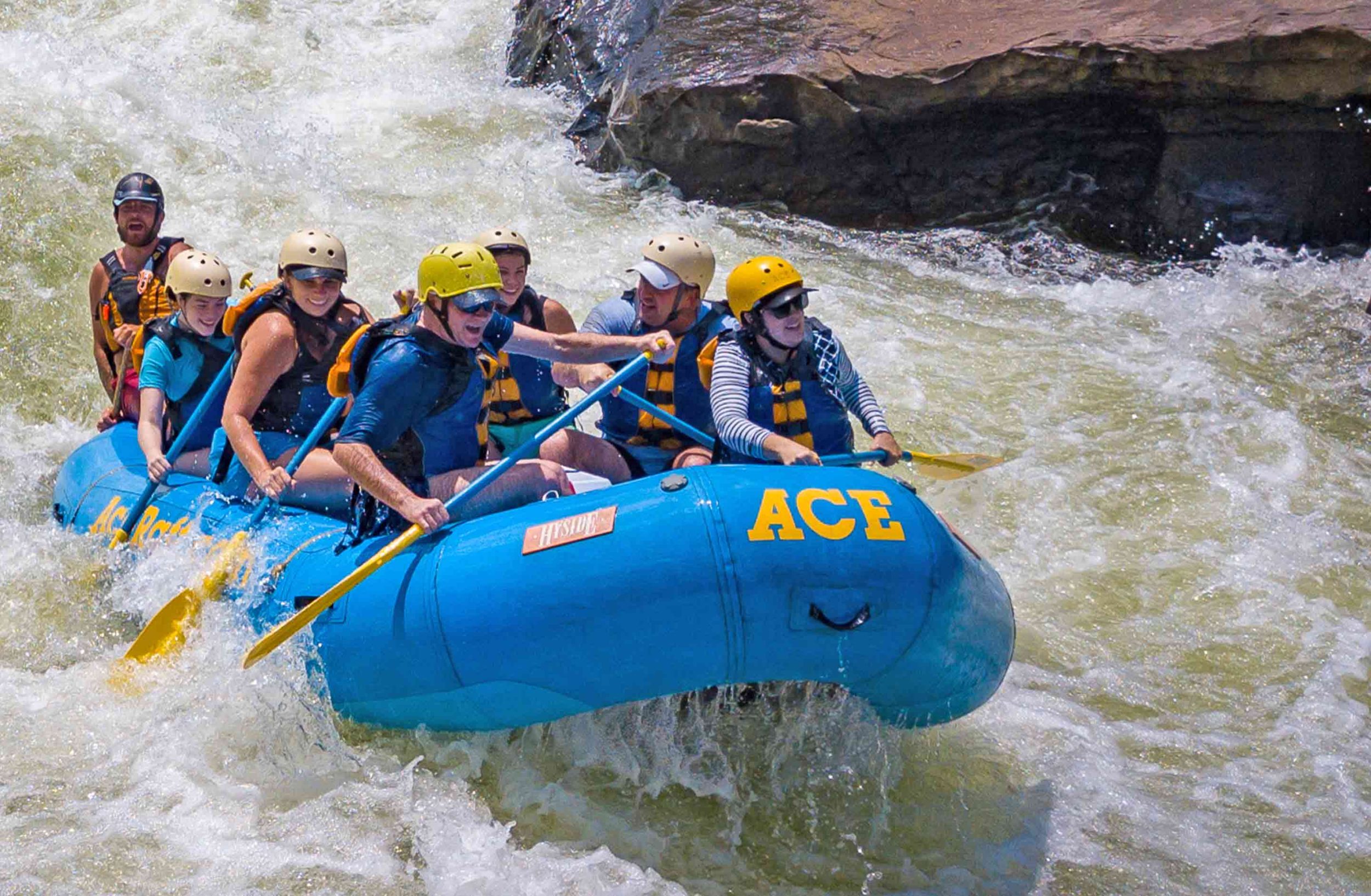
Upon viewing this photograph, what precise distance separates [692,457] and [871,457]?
0.72 m

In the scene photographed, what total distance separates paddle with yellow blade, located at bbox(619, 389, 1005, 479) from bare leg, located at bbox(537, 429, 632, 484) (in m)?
0.19

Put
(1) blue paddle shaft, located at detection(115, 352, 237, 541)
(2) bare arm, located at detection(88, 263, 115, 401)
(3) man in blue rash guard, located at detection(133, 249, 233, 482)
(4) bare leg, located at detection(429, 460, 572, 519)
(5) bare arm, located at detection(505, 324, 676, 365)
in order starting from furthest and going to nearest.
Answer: (2) bare arm, located at detection(88, 263, 115, 401) < (3) man in blue rash guard, located at detection(133, 249, 233, 482) < (1) blue paddle shaft, located at detection(115, 352, 237, 541) < (5) bare arm, located at detection(505, 324, 676, 365) < (4) bare leg, located at detection(429, 460, 572, 519)

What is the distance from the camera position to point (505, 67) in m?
10.9

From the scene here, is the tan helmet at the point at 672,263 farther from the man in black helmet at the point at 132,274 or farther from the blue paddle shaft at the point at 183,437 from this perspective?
the man in black helmet at the point at 132,274

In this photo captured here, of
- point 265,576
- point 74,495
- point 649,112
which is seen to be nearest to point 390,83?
point 649,112

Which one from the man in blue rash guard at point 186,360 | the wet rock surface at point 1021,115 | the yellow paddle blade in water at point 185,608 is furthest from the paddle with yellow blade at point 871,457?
the wet rock surface at point 1021,115

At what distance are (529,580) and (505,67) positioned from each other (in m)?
7.92

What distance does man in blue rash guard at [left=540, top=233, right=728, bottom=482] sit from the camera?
4.88m

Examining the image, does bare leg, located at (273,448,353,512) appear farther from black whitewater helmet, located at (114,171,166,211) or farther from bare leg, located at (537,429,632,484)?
black whitewater helmet, located at (114,171,166,211)

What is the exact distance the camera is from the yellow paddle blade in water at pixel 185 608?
445cm

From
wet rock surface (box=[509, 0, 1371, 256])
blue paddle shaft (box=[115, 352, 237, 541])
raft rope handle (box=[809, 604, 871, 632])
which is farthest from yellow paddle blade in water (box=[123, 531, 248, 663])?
wet rock surface (box=[509, 0, 1371, 256])

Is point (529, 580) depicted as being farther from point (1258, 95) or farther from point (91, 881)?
point (1258, 95)

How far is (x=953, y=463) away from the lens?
478 centimetres

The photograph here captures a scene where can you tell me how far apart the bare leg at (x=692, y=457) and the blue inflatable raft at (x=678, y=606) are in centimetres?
86
